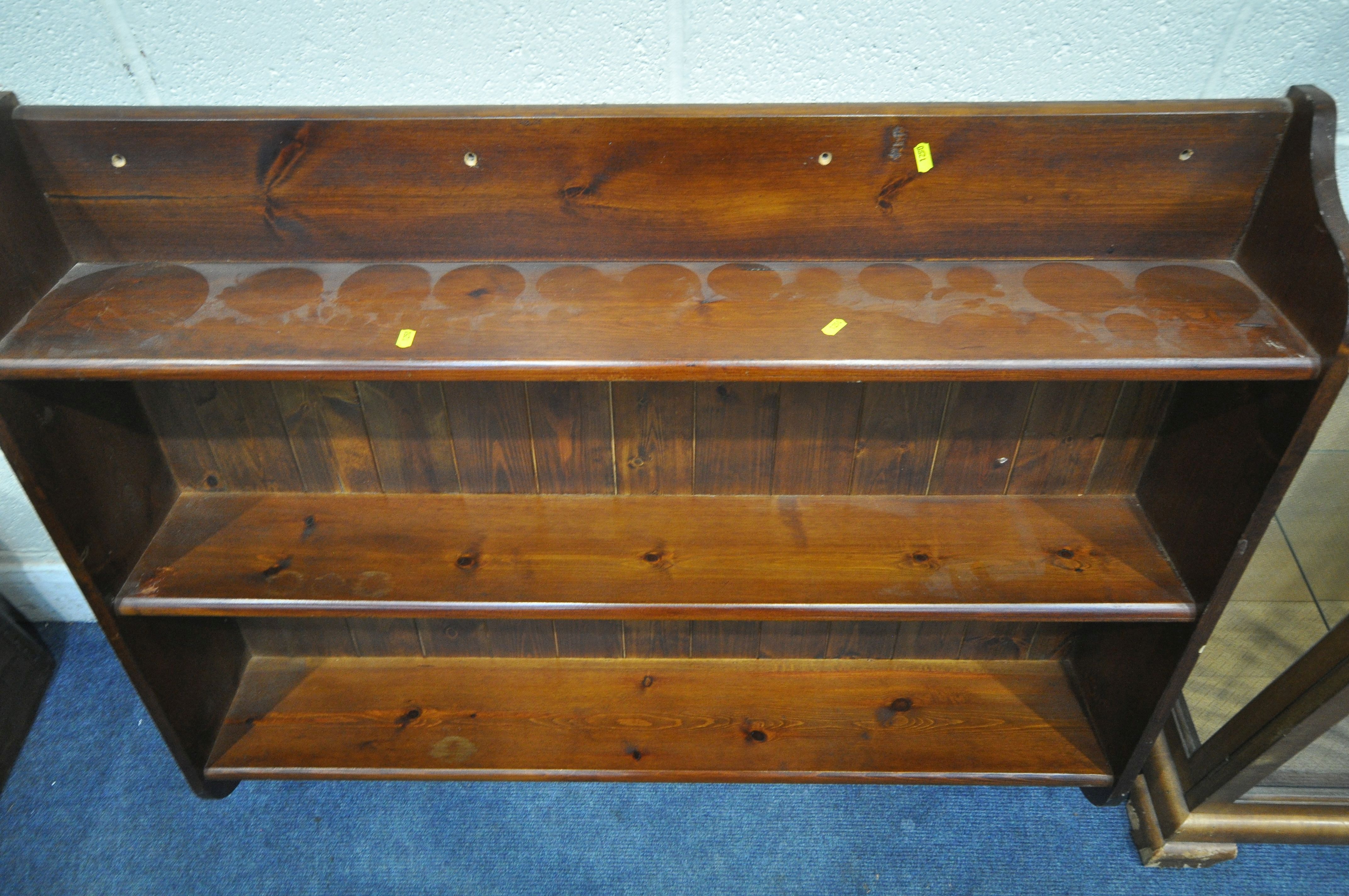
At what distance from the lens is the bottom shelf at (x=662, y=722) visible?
1.55 metres

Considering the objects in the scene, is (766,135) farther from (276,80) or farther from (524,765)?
(524,765)

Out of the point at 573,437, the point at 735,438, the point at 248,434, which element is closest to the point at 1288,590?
the point at 735,438

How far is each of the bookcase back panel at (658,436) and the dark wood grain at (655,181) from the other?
24 centimetres

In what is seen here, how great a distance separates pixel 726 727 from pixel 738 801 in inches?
7.0

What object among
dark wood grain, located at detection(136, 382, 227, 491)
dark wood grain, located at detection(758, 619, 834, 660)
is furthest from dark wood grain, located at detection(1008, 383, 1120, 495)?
dark wood grain, located at detection(136, 382, 227, 491)

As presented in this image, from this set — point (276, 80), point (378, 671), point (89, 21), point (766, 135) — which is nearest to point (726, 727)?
point (378, 671)

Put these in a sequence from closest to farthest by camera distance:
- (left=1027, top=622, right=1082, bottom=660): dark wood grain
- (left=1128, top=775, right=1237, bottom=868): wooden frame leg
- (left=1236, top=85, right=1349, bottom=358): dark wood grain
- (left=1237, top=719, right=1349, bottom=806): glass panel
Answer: (left=1236, top=85, right=1349, bottom=358): dark wood grain, (left=1237, top=719, right=1349, bottom=806): glass panel, (left=1128, top=775, right=1237, bottom=868): wooden frame leg, (left=1027, top=622, right=1082, bottom=660): dark wood grain

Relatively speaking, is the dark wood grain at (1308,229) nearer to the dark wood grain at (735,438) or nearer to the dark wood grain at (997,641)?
the dark wood grain at (735,438)

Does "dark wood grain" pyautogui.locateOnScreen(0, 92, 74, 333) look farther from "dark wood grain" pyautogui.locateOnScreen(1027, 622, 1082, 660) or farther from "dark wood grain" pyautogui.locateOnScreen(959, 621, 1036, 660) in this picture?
"dark wood grain" pyautogui.locateOnScreen(1027, 622, 1082, 660)

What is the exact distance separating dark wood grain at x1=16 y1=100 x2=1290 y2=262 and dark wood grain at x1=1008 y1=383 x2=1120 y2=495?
0.24 metres

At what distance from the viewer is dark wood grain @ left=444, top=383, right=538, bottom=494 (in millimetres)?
1311

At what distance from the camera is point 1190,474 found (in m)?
1.25

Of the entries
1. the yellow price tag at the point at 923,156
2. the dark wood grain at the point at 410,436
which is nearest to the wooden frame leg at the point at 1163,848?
the yellow price tag at the point at 923,156

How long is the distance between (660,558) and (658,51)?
0.75 meters
